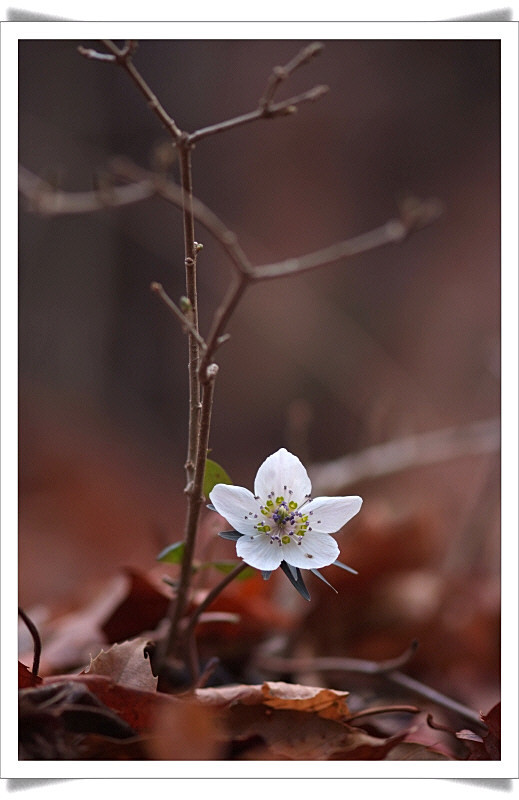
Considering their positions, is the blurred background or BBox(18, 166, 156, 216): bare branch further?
the blurred background

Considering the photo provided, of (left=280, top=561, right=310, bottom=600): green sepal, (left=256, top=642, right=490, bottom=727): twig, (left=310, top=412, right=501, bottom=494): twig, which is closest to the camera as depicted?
(left=280, top=561, right=310, bottom=600): green sepal

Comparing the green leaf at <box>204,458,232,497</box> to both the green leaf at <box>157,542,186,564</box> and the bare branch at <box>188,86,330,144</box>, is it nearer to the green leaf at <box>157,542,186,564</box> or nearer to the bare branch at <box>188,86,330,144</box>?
the green leaf at <box>157,542,186,564</box>

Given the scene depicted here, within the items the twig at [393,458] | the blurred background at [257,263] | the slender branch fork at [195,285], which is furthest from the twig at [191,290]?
the blurred background at [257,263]

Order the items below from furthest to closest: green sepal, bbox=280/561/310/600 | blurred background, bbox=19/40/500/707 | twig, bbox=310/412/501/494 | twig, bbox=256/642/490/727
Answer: blurred background, bbox=19/40/500/707, twig, bbox=310/412/501/494, twig, bbox=256/642/490/727, green sepal, bbox=280/561/310/600

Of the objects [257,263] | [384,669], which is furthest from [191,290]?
[257,263]

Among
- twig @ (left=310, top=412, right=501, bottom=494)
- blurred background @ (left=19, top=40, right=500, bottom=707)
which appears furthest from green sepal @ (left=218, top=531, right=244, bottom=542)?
blurred background @ (left=19, top=40, right=500, bottom=707)

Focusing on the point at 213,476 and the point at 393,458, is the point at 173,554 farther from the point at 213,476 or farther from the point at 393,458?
the point at 393,458

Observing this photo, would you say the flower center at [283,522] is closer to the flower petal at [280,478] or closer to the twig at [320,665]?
the flower petal at [280,478]

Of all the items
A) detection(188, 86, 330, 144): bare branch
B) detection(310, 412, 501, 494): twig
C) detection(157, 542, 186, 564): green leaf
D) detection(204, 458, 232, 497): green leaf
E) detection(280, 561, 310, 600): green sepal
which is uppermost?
detection(310, 412, 501, 494): twig
